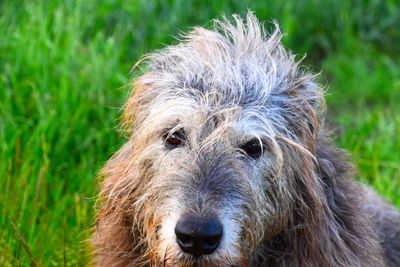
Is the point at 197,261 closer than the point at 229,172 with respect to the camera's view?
Yes

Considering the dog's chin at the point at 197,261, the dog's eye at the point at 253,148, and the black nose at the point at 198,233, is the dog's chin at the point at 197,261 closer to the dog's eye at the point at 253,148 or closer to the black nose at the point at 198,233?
the black nose at the point at 198,233

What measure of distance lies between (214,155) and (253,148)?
0.72ft

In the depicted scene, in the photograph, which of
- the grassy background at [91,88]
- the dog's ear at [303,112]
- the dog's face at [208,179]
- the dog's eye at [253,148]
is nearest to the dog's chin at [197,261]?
the dog's face at [208,179]

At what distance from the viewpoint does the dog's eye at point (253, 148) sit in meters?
3.65

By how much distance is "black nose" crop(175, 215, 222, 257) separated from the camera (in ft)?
10.7

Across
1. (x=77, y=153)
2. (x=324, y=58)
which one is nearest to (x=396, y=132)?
(x=324, y=58)

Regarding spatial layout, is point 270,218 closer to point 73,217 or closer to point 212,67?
point 212,67

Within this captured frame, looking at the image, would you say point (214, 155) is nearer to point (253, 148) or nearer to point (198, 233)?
point (253, 148)

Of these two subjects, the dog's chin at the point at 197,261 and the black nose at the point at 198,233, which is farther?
the dog's chin at the point at 197,261

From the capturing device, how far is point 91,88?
5.85 meters

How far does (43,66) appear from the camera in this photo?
5.87 meters

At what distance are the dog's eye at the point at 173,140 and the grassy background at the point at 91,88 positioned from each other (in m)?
0.81

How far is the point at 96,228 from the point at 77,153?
1.58m

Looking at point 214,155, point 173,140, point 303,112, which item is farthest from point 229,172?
point 303,112
